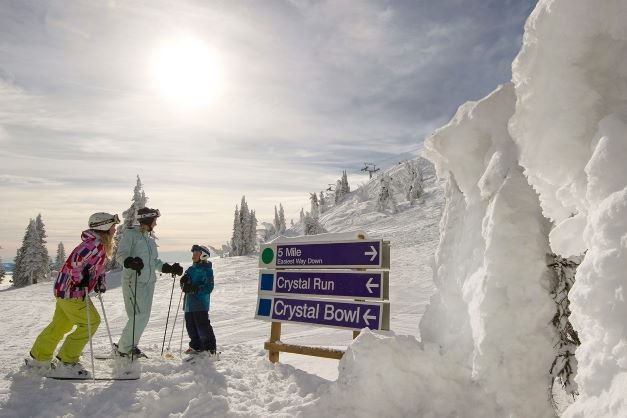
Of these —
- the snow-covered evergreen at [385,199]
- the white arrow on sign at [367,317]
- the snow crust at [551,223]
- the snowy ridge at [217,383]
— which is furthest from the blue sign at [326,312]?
the snow-covered evergreen at [385,199]

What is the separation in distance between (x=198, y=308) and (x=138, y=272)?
1.24 m

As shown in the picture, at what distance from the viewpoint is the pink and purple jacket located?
18.2 feet

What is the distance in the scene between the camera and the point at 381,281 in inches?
226

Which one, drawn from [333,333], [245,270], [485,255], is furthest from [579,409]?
[245,270]

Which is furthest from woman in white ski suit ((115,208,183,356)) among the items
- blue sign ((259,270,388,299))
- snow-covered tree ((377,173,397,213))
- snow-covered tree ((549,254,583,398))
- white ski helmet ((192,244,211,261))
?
snow-covered tree ((377,173,397,213))

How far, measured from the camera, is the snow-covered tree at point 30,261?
156ft

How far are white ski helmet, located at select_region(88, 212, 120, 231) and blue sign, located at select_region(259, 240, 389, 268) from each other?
254 cm

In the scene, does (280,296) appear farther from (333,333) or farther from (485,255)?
(485,255)

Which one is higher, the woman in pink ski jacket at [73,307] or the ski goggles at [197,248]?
the ski goggles at [197,248]

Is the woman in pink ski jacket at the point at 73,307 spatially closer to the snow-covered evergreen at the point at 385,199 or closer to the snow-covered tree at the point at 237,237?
the snow-covered tree at the point at 237,237

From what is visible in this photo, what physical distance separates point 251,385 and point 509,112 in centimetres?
450

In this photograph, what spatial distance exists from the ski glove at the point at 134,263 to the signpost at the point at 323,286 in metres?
2.02

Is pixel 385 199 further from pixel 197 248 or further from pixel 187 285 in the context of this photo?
pixel 187 285

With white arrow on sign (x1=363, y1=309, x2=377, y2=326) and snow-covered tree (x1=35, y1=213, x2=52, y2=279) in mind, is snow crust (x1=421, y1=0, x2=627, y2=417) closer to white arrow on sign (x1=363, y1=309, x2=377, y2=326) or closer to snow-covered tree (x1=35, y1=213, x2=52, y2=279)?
white arrow on sign (x1=363, y1=309, x2=377, y2=326)
